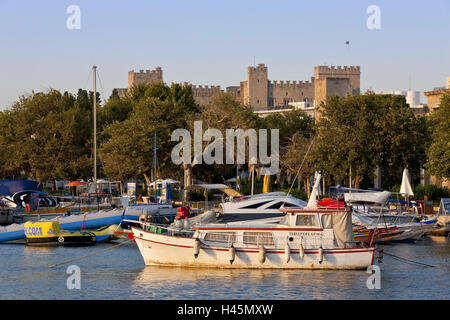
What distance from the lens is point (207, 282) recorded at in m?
35.7

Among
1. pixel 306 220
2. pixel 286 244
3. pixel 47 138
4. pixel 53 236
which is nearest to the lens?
pixel 286 244

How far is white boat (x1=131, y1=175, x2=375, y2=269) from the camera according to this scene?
1478 inches

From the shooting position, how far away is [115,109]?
110 m

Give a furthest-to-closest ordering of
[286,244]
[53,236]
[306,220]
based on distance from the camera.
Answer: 1. [53,236]
2. [306,220]
3. [286,244]

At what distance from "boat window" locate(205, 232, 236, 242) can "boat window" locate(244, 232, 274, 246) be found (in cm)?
62

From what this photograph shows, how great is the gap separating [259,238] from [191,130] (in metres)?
47.9

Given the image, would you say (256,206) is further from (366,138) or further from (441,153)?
(366,138)

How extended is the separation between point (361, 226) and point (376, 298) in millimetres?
17144

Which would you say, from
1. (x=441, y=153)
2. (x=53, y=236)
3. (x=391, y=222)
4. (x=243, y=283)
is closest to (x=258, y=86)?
(x=441, y=153)

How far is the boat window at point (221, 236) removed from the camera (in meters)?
38.2

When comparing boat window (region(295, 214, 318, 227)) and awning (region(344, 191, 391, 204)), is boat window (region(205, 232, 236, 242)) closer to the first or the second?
boat window (region(295, 214, 318, 227))

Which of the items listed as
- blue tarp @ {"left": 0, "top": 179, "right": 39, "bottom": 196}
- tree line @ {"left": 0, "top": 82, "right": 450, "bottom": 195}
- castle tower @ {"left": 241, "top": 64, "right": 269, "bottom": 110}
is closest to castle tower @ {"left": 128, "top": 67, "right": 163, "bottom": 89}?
castle tower @ {"left": 241, "top": 64, "right": 269, "bottom": 110}

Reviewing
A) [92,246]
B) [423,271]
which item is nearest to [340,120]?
[92,246]
